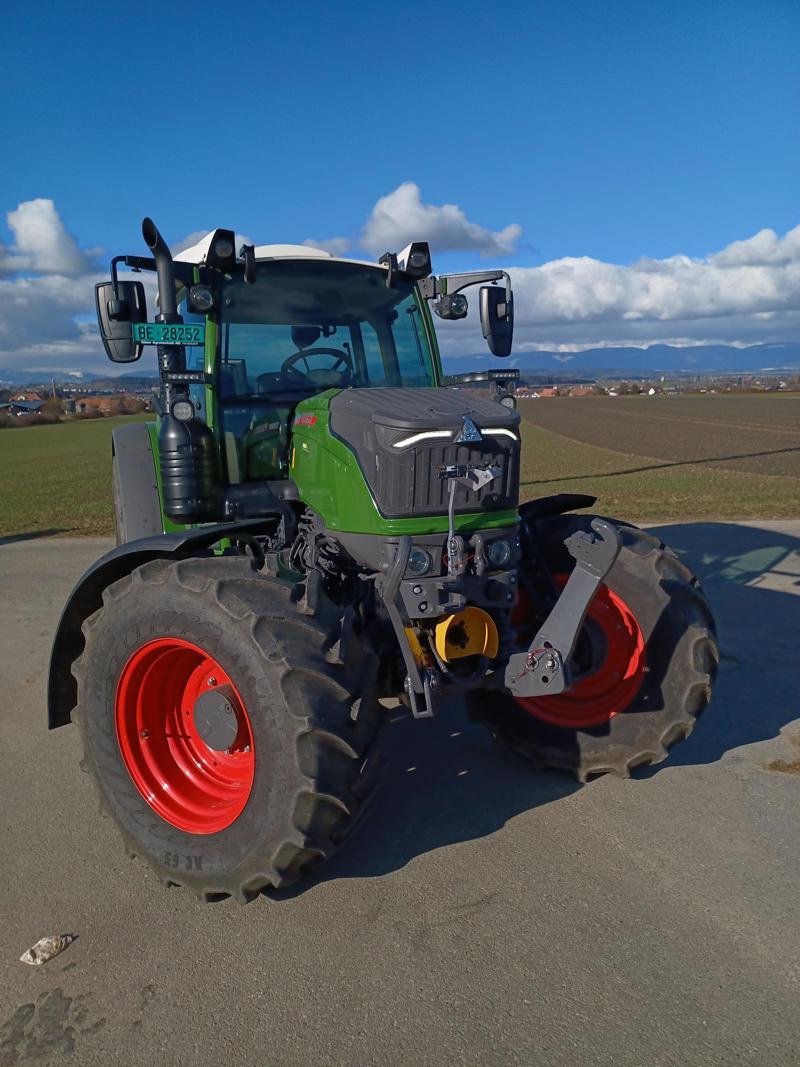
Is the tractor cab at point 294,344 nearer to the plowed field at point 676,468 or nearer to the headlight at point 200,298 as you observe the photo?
the headlight at point 200,298

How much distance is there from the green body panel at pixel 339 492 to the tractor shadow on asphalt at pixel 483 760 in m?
0.87

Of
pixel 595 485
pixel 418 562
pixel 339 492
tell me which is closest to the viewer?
pixel 418 562

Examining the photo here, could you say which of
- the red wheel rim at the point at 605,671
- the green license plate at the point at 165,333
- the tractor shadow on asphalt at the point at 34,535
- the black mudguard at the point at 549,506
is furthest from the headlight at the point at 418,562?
the tractor shadow on asphalt at the point at 34,535

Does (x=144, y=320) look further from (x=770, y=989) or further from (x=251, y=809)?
(x=770, y=989)

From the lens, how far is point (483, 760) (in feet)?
13.8

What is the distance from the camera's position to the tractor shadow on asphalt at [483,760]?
345 centimetres

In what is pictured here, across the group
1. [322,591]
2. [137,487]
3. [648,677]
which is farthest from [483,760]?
[137,487]

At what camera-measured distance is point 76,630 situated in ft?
12.5

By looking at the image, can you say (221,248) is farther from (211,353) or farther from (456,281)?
(456,281)

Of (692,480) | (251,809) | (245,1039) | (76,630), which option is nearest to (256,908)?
(251,809)

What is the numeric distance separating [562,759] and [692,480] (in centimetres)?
1323

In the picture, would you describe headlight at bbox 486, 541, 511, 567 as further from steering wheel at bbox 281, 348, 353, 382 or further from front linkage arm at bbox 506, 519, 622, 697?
steering wheel at bbox 281, 348, 353, 382

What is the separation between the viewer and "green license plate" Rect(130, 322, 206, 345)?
3697 millimetres

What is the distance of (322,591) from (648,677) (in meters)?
1.65
